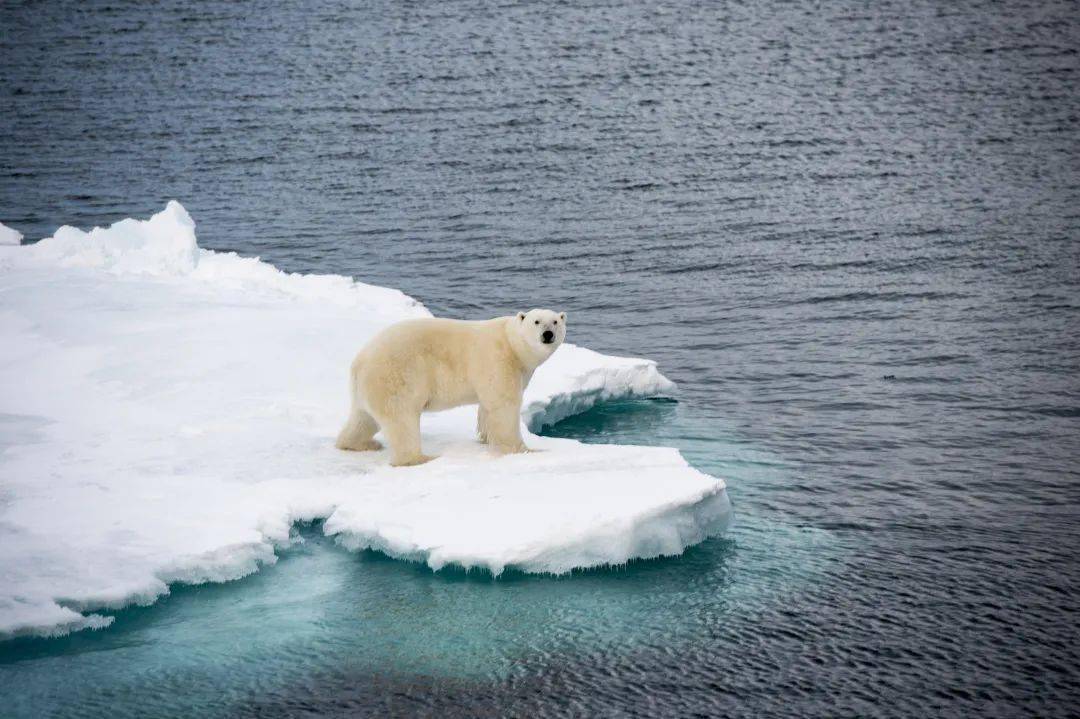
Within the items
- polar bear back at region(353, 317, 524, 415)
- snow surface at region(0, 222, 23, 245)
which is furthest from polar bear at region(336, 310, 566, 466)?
snow surface at region(0, 222, 23, 245)

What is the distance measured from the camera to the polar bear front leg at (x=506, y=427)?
1084cm

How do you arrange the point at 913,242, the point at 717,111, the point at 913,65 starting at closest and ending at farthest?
the point at 913,242, the point at 717,111, the point at 913,65

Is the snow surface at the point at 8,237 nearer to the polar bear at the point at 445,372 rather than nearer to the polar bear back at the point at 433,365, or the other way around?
the polar bear at the point at 445,372

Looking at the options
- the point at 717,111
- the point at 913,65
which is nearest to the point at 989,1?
the point at 913,65

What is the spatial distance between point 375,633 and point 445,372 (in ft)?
9.26

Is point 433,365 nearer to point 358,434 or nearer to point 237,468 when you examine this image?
point 358,434

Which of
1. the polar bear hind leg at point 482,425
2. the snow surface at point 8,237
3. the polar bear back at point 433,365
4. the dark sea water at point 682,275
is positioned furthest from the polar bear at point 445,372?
the snow surface at point 8,237

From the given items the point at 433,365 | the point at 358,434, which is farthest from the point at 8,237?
the point at 433,365

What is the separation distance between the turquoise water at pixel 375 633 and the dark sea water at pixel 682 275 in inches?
1.2

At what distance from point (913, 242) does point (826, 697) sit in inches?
616

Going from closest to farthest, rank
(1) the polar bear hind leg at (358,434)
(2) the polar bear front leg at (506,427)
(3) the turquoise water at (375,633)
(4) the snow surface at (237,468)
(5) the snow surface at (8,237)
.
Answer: (3) the turquoise water at (375,633) → (4) the snow surface at (237,468) → (2) the polar bear front leg at (506,427) → (1) the polar bear hind leg at (358,434) → (5) the snow surface at (8,237)

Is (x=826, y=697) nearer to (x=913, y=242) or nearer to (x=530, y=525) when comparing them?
(x=530, y=525)

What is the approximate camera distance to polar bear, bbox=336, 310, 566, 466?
10.6 m

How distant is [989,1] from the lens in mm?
43969
